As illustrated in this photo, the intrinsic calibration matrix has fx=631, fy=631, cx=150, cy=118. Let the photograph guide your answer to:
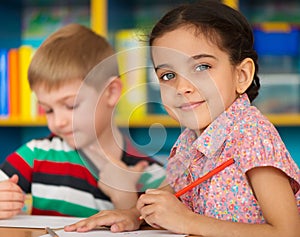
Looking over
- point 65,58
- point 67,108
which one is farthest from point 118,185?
point 65,58

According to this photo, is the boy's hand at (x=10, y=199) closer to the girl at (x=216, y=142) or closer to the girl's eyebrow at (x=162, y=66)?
the girl at (x=216, y=142)

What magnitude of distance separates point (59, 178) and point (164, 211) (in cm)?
62

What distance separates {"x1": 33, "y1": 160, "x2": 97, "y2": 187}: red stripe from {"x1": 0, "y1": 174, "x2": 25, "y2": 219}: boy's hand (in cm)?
26

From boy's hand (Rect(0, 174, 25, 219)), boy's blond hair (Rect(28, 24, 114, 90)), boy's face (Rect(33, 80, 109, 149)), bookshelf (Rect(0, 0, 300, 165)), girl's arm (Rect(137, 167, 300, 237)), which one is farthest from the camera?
bookshelf (Rect(0, 0, 300, 165))

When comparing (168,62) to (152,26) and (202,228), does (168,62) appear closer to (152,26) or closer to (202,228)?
(152,26)

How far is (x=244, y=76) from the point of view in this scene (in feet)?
3.73

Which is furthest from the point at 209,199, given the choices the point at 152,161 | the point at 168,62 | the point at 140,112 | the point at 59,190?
the point at 140,112

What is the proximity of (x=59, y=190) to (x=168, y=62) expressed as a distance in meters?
0.61

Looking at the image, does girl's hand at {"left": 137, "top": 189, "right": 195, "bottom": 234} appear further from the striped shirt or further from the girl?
the striped shirt

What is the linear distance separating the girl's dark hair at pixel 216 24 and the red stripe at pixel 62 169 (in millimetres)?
533

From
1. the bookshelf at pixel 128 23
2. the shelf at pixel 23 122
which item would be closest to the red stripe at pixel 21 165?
the bookshelf at pixel 128 23

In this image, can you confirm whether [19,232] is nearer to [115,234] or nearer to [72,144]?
[115,234]

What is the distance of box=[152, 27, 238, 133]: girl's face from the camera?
3.44ft

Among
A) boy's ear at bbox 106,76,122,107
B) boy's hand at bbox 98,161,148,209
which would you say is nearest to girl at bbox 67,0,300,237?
boy's hand at bbox 98,161,148,209
